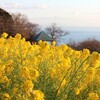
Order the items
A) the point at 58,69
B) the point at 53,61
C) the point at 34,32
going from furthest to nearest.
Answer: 1. the point at 34,32
2. the point at 53,61
3. the point at 58,69

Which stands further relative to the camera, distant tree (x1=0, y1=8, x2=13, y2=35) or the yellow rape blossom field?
distant tree (x1=0, y1=8, x2=13, y2=35)

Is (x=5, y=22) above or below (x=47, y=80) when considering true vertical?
above

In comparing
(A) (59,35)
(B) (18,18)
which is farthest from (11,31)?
(A) (59,35)

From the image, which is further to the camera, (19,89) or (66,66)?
(66,66)

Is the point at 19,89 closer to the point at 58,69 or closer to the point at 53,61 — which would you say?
the point at 58,69

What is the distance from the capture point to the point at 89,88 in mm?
5262

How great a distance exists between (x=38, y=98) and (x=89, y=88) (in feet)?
5.74

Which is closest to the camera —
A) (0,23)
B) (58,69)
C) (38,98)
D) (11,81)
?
(38,98)

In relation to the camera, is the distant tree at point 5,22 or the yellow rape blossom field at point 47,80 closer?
the yellow rape blossom field at point 47,80

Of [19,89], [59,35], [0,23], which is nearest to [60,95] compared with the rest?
[19,89]

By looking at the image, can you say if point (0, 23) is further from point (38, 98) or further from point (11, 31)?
point (38, 98)

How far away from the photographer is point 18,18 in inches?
1710

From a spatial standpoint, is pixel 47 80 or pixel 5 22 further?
pixel 5 22

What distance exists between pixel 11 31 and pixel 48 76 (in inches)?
1078
